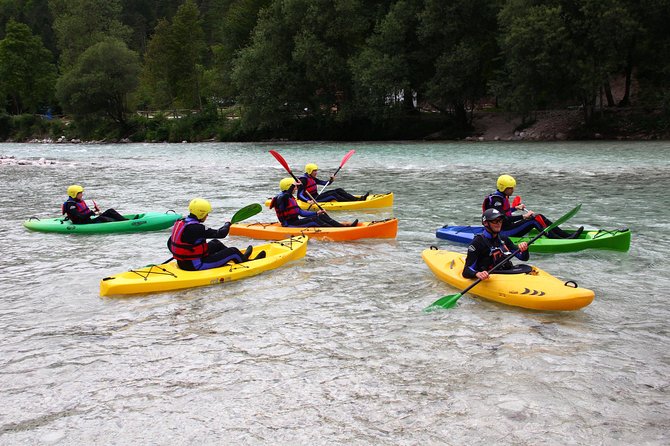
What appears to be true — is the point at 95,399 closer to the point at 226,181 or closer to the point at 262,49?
the point at 226,181

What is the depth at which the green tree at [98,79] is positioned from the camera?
41656 millimetres

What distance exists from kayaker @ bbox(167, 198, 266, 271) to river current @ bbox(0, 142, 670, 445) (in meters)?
0.39

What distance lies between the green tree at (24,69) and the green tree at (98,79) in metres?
17.5

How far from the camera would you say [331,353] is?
17.3ft

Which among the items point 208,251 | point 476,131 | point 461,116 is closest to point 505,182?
point 208,251

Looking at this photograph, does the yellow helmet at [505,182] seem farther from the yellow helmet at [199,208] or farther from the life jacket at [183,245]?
the life jacket at [183,245]

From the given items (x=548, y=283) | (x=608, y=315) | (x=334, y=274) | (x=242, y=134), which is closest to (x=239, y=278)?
(x=334, y=274)

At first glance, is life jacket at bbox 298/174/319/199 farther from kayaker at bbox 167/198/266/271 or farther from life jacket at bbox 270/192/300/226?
kayaker at bbox 167/198/266/271

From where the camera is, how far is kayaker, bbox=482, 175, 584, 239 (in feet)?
27.9

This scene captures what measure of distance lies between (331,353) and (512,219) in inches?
178

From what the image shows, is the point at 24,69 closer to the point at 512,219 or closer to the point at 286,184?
the point at 286,184

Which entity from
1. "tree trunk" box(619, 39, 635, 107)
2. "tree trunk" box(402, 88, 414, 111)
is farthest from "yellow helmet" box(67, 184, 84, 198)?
"tree trunk" box(619, 39, 635, 107)

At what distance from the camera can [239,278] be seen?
7.54 metres

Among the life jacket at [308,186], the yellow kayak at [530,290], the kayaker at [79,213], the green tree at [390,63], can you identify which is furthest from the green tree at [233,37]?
the yellow kayak at [530,290]
